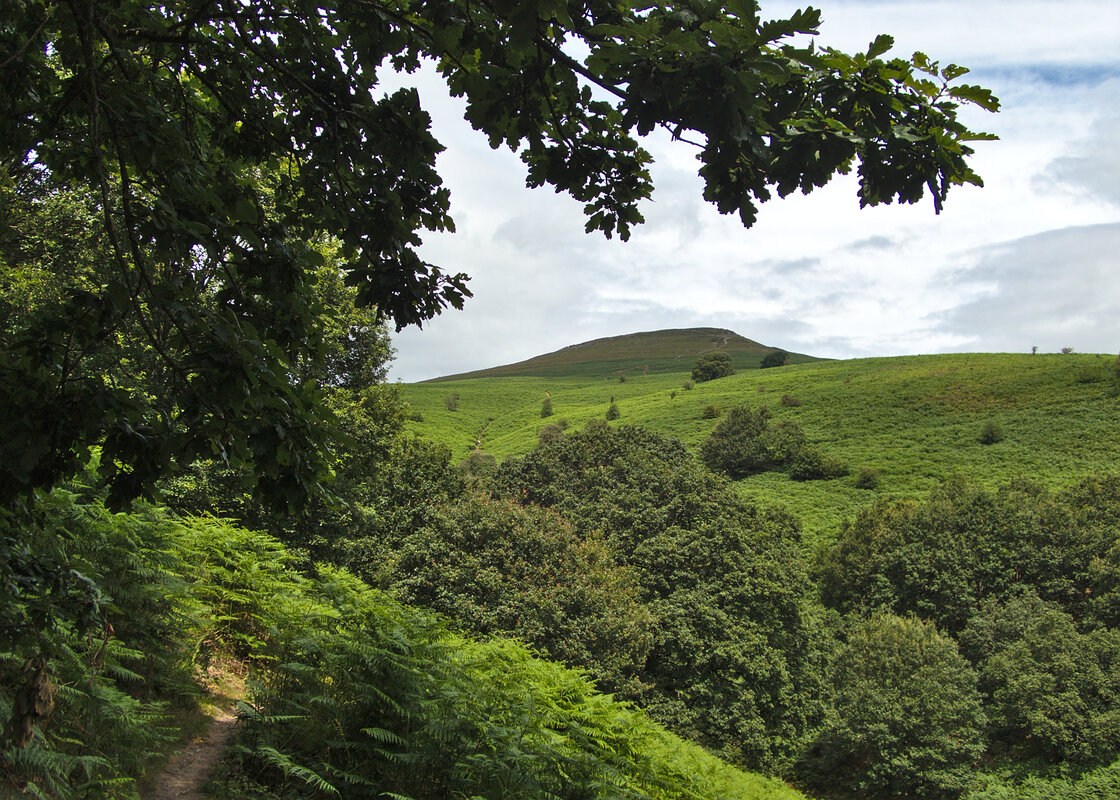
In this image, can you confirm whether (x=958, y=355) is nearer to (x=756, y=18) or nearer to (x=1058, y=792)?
(x=1058, y=792)

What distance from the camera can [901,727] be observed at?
1233 inches

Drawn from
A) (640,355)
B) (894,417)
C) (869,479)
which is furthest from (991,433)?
(640,355)

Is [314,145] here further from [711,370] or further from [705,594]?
[711,370]

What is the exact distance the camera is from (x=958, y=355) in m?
94.1

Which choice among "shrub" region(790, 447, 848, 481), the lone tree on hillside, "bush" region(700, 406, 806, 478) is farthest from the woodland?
"bush" region(700, 406, 806, 478)

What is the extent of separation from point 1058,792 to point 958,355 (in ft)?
255

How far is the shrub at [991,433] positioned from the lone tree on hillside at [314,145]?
7199 cm

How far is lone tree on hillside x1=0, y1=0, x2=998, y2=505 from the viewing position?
3072 mm

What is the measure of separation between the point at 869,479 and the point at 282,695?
209 feet

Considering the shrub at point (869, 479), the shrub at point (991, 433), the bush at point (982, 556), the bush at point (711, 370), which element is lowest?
the bush at point (982, 556)

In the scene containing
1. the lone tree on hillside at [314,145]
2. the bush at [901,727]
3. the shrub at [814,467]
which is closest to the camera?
the lone tree on hillside at [314,145]

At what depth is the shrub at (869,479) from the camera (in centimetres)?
6084

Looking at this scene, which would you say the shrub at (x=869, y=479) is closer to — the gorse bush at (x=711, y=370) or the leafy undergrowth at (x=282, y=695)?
the gorse bush at (x=711, y=370)

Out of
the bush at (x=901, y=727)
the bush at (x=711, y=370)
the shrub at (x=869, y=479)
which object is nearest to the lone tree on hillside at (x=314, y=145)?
the bush at (x=901, y=727)
